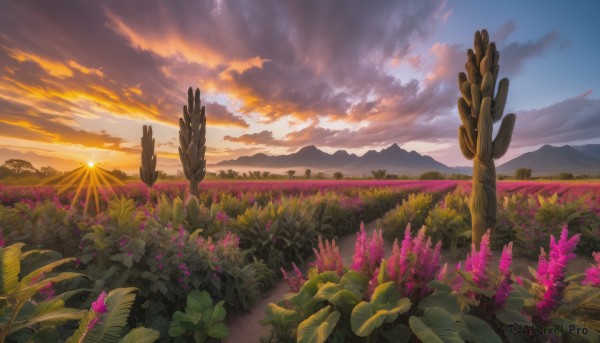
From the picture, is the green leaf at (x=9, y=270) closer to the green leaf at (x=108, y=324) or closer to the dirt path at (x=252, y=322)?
the green leaf at (x=108, y=324)

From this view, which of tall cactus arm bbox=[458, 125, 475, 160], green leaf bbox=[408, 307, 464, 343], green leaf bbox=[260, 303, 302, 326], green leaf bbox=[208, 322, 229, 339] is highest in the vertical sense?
tall cactus arm bbox=[458, 125, 475, 160]

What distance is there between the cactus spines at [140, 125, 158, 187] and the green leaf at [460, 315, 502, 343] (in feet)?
51.2

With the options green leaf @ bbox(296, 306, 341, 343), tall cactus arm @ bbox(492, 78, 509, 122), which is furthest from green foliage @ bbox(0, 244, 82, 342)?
tall cactus arm @ bbox(492, 78, 509, 122)

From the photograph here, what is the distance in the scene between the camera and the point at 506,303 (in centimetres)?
188

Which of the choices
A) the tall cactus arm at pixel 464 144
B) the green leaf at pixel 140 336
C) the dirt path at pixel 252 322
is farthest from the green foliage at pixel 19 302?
the tall cactus arm at pixel 464 144

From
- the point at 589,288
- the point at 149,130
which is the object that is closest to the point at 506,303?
the point at 589,288

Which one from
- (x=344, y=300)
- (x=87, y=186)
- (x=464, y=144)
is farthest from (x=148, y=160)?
(x=344, y=300)

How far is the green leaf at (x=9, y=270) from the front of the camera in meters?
1.42

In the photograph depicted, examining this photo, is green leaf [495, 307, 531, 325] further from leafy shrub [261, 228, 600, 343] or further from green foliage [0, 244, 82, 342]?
green foliage [0, 244, 82, 342]

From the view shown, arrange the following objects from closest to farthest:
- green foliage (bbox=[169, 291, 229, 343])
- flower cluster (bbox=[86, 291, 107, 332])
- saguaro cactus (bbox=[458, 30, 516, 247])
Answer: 1. flower cluster (bbox=[86, 291, 107, 332])
2. green foliage (bbox=[169, 291, 229, 343])
3. saguaro cactus (bbox=[458, 30, 516, 247])

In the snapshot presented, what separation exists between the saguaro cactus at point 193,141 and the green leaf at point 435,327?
387 inches

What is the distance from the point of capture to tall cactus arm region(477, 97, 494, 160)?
620 centimetres

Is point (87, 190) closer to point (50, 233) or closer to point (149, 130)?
point (149, 130)

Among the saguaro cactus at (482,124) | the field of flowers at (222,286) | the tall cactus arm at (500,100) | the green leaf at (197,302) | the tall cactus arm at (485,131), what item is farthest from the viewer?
the tall cactus arm at (500,100)
